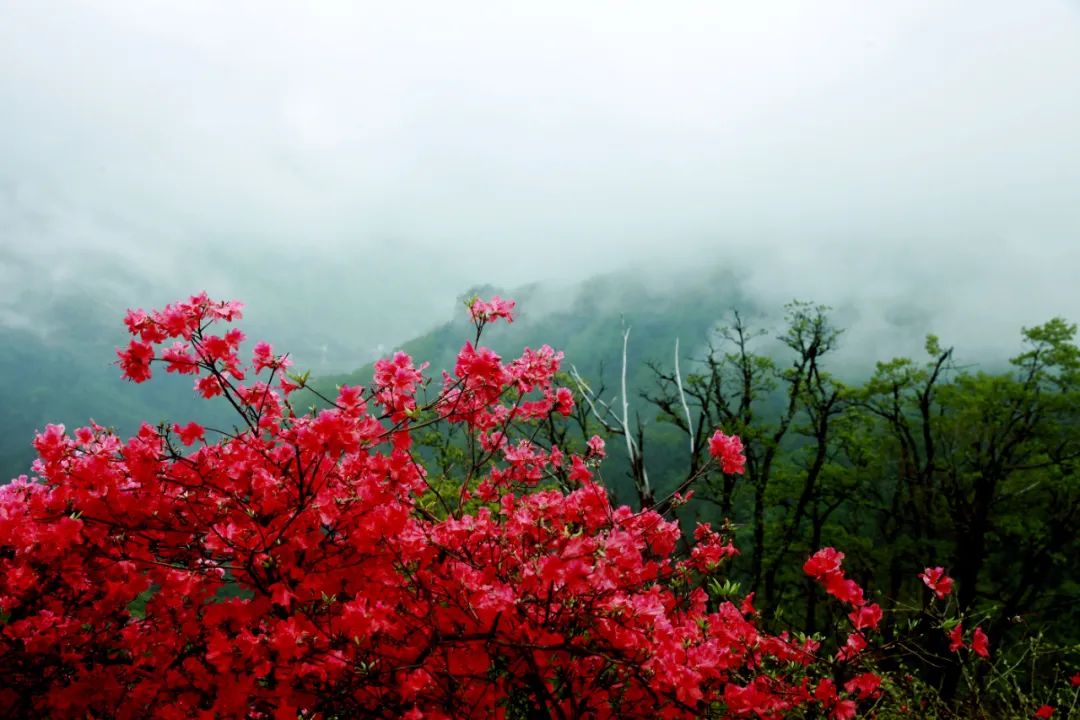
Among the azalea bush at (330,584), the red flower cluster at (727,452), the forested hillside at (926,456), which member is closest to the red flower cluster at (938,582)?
the azalea bush at (330,584)

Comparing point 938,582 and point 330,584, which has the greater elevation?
point 330,584

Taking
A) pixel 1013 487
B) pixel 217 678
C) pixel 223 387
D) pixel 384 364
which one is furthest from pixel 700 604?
pixel 1013 487

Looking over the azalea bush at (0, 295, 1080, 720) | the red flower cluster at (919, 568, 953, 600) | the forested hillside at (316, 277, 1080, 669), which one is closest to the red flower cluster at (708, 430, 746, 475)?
the azalea bush at (0, 295, 1080, 720)

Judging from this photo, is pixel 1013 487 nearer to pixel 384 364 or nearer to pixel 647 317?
pixel 384 364

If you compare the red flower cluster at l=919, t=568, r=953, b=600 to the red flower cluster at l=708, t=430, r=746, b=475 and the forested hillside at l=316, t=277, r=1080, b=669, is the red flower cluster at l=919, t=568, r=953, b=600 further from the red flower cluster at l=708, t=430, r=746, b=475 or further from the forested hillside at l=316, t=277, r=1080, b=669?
the forested hillside at l=316, t=277, r=1080, b=669

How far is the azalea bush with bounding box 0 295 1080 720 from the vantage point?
3.08 metres

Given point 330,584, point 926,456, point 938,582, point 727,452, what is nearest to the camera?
point 330,584

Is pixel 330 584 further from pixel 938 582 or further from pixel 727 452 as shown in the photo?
pixel 938 582

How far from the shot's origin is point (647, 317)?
18800cm

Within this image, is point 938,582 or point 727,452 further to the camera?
point 727,452

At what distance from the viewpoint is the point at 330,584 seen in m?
3.56

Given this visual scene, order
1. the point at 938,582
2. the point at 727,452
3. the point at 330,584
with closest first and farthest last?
the point at 330,584
the point at 938,582
the point at 727,452

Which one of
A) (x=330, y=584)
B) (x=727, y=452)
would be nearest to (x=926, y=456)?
(x=727, y=452)

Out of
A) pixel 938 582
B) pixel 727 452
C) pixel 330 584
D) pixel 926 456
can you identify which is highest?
pixel 926 456
